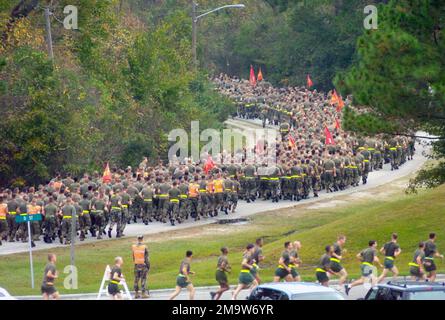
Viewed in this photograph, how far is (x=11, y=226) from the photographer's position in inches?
1499

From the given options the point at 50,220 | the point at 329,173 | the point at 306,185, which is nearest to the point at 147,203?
the point at 50,220

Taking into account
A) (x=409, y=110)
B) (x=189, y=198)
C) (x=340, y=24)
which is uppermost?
(x=340, y=24)

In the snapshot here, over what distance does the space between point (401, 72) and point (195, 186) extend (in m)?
12.5

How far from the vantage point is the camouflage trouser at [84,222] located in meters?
38.0

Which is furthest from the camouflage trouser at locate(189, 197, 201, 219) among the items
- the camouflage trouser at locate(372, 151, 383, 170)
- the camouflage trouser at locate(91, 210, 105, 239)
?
the camouflage trouser at locate(372, 151, 383, 170)

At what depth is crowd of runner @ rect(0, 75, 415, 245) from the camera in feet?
125

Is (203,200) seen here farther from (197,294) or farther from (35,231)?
(197,294)

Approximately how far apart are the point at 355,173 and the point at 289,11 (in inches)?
1519

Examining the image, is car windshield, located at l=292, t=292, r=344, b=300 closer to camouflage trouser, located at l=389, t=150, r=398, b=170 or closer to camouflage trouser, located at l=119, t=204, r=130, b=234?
camouflage trouser, located at l=119, t=204, r=130, b=234

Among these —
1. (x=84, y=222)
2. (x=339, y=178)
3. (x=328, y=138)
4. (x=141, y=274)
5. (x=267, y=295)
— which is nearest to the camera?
(x=267, y=295)

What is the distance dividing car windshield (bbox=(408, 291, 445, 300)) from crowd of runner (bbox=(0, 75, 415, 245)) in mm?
14708

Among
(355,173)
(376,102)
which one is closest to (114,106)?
(355,173)

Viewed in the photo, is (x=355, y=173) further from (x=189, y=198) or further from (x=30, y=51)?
(x=30, y=51)

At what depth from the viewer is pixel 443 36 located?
30.9 meters
